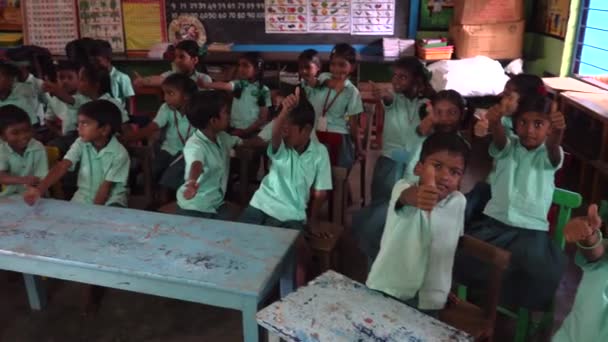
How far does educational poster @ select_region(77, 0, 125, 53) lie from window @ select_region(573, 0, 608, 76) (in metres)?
4.28

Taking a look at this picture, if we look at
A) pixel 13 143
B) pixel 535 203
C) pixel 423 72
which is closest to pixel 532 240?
pixel 535 203

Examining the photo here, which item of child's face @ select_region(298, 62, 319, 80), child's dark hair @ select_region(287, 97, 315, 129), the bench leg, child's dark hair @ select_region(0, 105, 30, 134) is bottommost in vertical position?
the bench leg

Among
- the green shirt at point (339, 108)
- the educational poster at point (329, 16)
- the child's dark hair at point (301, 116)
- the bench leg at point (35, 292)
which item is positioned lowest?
the bench leg at point (35, 292)

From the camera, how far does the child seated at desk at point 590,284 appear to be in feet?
4.44

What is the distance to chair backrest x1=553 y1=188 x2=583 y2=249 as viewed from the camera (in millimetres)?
1952

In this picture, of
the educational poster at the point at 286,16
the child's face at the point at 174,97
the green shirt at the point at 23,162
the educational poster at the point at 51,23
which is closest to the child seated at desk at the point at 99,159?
the green shirt at the point at 23,162

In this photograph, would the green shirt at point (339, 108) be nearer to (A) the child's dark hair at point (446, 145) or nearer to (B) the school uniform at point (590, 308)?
(A) the child's dark hair at point (446, 145)

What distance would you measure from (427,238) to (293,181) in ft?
2.92

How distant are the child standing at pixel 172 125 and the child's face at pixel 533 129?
5.62 feet

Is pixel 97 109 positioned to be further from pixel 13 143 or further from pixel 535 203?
pixel 535 203

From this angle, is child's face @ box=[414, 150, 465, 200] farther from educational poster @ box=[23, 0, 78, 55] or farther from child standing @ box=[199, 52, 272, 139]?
educational poster @ box=[23, 0, 78, 55]

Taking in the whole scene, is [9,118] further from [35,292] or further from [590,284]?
[590,284]

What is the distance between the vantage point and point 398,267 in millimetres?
1564

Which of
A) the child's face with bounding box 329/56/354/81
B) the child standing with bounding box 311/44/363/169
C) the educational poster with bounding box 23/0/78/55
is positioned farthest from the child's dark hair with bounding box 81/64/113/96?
the educational poster with bounding box 23/0/78/55
